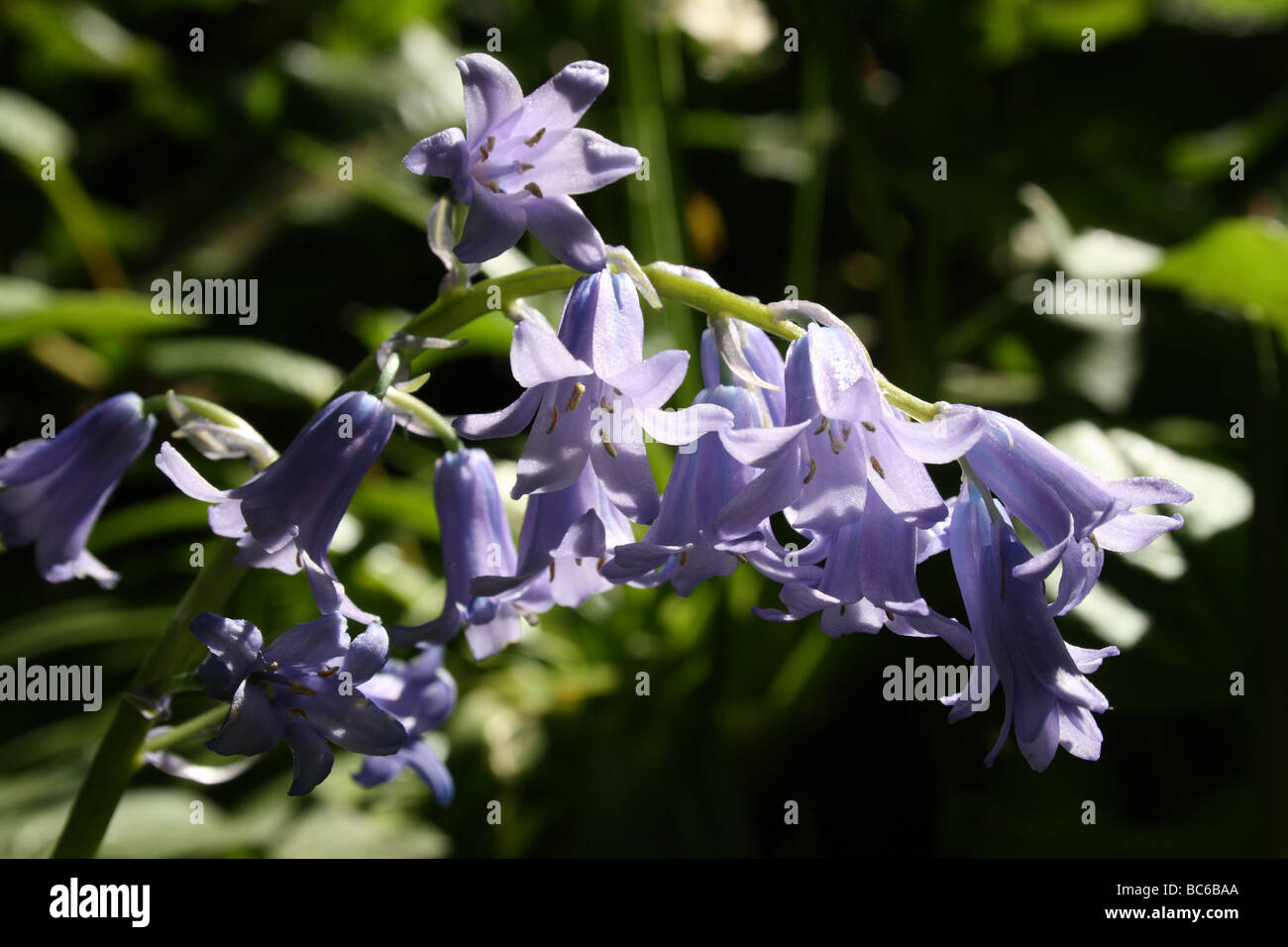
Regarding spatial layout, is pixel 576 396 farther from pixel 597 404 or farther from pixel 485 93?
pixel 485 93

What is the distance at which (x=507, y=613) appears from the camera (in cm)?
121

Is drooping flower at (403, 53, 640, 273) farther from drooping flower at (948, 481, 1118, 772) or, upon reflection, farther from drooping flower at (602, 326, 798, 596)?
drooping flower at (948, 481, 1118, 772)

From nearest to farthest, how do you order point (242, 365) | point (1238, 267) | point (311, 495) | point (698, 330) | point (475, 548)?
point (311, 495), point (475, 548), point (1238, 267), point (242, 365), point (698, 330)

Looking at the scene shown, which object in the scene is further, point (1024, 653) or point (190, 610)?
point (190, 610)

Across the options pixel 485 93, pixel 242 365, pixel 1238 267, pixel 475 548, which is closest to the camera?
pixel 485 93

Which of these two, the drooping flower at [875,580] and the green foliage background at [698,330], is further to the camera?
the green foliage background at [698,330]

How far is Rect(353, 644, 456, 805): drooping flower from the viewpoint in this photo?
48.3 inches

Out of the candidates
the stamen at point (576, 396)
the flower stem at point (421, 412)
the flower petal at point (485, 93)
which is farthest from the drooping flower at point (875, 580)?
the flower petal at point (485, 93)

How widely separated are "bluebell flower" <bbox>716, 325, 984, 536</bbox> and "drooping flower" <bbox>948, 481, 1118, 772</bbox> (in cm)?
9

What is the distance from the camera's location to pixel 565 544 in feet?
3.42

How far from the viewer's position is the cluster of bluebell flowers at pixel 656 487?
0.93 metres

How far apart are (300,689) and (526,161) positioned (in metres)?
0.55

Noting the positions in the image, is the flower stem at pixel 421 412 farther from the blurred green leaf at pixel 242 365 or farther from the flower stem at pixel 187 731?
the blurred green leaf at pixel 242 365

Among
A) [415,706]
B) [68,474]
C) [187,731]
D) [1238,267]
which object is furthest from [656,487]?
[1238,267]
